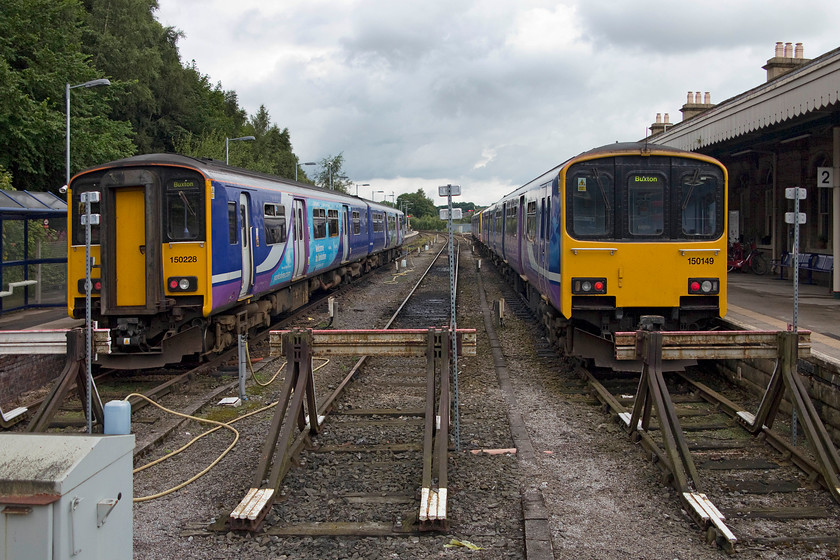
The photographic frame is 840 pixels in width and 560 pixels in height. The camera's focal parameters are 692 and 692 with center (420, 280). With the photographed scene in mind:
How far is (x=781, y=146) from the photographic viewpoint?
55.9 ft

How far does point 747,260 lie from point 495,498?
666 inches

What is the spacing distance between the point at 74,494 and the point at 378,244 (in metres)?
25.0

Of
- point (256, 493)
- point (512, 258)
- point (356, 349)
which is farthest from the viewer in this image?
point (512, 258)

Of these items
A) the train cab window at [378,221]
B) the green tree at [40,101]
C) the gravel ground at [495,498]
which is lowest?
the gravel ground at [495,498]

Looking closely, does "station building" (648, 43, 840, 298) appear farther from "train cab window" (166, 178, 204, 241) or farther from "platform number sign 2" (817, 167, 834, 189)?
"train cab window" (166, 178, 204, 241)

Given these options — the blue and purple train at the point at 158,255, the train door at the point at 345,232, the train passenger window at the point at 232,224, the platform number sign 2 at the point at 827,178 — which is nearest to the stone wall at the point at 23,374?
the blue and purple train at the point at 158,255

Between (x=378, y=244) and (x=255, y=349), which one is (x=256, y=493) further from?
(x=378, y=244)

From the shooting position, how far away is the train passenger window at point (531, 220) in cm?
1156

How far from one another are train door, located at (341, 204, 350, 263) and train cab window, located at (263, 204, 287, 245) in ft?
20.3

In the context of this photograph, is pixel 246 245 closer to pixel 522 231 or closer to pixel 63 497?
pixel 522 231

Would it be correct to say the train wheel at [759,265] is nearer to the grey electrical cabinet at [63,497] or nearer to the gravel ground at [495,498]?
the gravel ground at [495,498]

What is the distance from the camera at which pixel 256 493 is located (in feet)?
17.0

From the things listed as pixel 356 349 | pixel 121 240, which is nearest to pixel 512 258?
pixel 121 240

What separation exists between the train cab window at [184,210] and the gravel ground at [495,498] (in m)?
2.46
